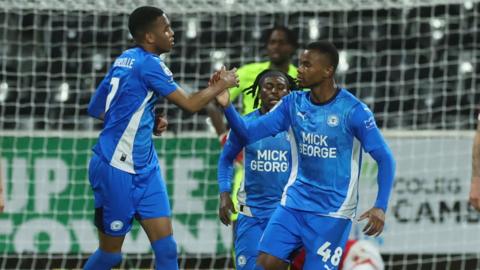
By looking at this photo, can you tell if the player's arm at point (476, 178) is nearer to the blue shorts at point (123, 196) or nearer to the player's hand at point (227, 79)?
the player's hand at point (227, 79)

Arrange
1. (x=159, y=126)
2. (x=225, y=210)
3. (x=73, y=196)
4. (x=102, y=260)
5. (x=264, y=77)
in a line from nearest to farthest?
(x=102, y=260)
(x=159, y=126)
(x=225, y=210)
(x=264, y=77)
(x=73, y=196)

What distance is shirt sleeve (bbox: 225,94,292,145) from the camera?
6.51 m

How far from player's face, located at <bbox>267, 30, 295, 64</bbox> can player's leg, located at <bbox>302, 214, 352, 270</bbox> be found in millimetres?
3171

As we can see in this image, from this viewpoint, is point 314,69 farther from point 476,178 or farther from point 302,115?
point 476,178

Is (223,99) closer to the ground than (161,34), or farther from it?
closer to the ground

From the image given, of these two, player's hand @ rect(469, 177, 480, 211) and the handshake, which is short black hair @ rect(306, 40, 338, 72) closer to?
the handshake

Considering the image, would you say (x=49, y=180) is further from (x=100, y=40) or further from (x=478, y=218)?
(x=478, y=218)

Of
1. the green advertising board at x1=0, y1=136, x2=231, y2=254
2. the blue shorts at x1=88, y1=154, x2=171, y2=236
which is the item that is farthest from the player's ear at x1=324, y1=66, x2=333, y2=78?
the green advertising board at x1=0, y1=136, x2=231, y2=254

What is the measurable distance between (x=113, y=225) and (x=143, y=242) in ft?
14.8

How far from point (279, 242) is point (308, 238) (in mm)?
172

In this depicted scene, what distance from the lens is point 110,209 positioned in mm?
6656

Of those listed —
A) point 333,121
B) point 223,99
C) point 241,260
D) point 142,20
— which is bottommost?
point 241,260

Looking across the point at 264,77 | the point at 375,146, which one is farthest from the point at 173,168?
the point at 375,146

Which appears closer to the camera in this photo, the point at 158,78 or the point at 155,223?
the point at 158,78
